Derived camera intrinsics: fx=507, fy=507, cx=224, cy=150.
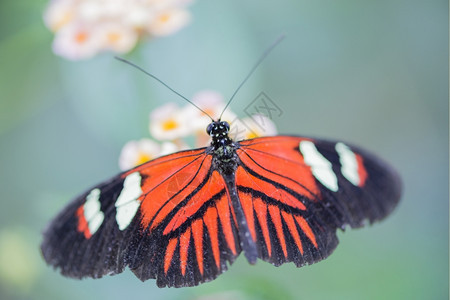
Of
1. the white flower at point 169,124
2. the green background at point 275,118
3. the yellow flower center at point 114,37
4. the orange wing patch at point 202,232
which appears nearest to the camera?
the orange wing patch at point 202,232

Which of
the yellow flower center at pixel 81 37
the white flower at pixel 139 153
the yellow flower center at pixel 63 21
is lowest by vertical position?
the white flower at pixel 139 153

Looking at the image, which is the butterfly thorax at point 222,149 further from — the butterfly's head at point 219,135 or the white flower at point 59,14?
the white flower at point 59,14

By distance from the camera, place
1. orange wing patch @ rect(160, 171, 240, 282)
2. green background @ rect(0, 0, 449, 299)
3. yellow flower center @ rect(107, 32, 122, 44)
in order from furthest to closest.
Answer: green background @ rect(0, 0, 449, 299), yellow flower center @ rect(107, 32, 122, 44), orange wing patch @ rect(160, 171, 240, 282)

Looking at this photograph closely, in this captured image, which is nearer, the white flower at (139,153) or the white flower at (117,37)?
the white flower at (139,153)

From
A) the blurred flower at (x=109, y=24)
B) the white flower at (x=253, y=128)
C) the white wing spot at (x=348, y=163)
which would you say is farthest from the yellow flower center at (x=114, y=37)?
the white wing spot at (x=348, y=163)

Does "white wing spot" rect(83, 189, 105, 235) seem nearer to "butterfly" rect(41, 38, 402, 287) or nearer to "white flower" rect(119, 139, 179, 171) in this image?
"butterfly" rect(41, 38, 402, 287)

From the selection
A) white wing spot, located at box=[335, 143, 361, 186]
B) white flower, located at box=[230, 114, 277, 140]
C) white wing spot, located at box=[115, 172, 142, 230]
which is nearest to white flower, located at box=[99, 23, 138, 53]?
white flower, located at box=[230, 114, 277, 140]

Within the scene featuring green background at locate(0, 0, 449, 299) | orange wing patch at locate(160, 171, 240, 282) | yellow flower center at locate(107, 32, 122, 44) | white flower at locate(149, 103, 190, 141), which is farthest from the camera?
green background at locate(0, 0, 449, 299)

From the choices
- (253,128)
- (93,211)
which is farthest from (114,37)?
(93,211)
